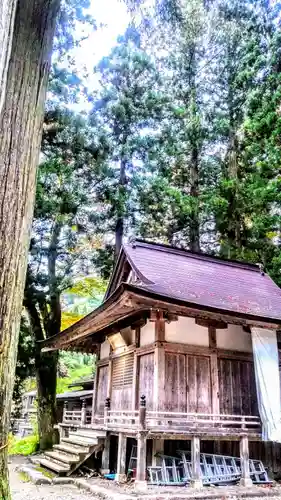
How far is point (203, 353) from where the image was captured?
964 centimetres

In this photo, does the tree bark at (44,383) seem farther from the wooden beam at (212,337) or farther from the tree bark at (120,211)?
the wooden beam at (212,337)

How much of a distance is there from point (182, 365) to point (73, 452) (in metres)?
3.36

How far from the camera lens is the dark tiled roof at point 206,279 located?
393 inches

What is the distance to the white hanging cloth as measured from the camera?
29.6 feet

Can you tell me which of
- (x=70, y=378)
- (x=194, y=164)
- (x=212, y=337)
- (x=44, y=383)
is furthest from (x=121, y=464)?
(x=70, y=378)

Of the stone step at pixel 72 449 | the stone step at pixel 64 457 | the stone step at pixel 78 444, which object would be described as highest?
the stone step at pixel 78 444

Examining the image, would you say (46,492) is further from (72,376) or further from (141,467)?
(72,376)

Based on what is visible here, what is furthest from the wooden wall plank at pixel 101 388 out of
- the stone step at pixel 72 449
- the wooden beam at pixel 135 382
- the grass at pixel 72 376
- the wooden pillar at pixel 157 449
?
the grass at pixel 72 376

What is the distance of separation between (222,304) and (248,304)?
1203mm

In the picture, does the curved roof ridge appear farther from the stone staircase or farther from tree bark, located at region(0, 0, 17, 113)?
tree bark, located at region(0, 0, 17, 113)

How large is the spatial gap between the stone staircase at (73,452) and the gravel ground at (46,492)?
83 cm

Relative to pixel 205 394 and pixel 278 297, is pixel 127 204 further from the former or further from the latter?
pixel 205 394

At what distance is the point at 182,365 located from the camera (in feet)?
30.7

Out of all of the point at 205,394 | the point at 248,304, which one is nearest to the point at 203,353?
the point at 205,394
